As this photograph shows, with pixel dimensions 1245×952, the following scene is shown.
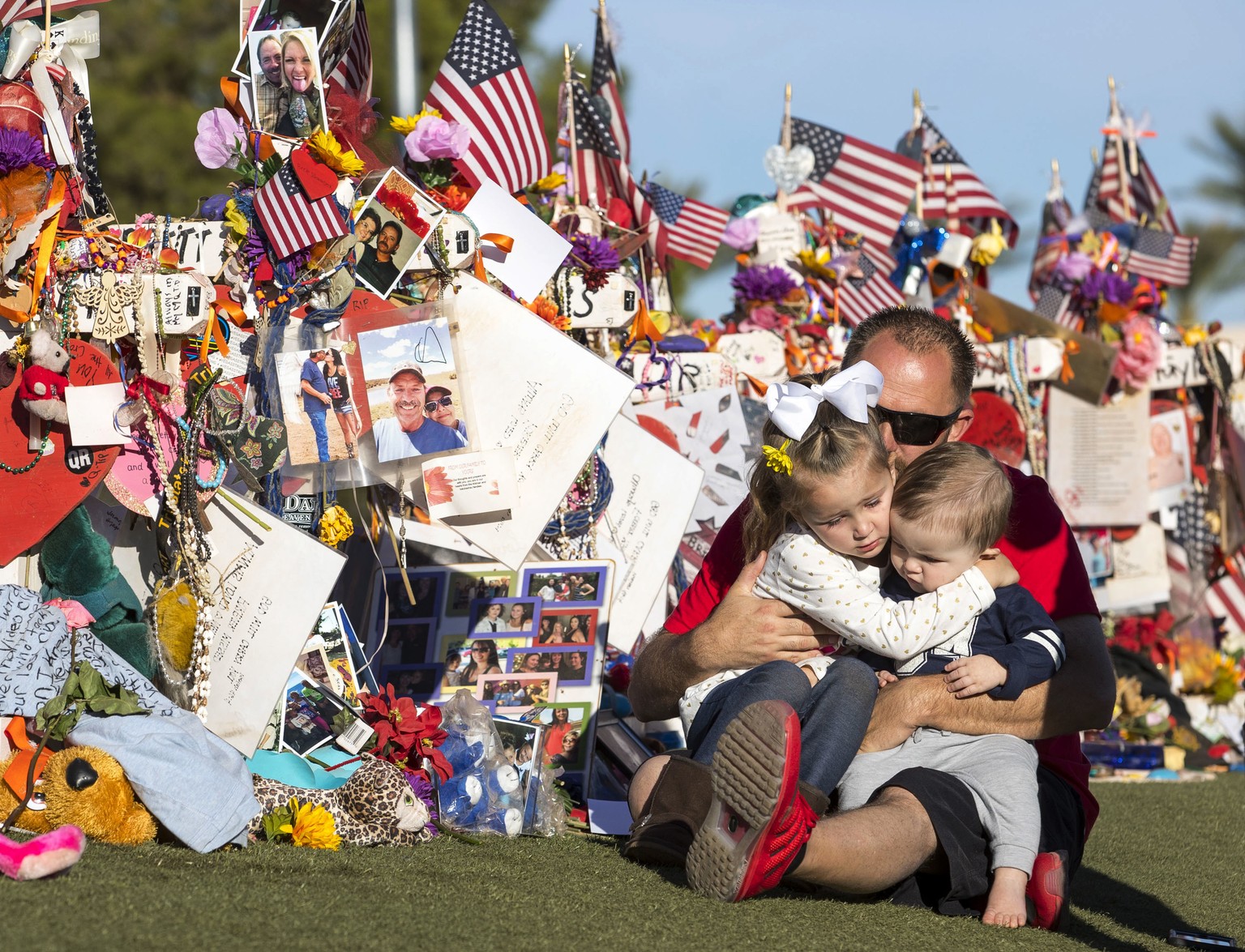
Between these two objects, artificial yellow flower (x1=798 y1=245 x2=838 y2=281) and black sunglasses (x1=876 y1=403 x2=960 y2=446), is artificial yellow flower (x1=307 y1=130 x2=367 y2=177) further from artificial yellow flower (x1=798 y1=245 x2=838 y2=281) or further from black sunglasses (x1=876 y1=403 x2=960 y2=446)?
artificial yellow flower (x1=798 y1=245 x2=838 y2=281)

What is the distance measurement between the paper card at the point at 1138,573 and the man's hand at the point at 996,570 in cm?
432

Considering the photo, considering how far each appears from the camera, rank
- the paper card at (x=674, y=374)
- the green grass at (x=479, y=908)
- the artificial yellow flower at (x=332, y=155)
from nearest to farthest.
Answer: the green grass at (x=479, y=908) < the artificial yellow flower at (x=332, y=155) < the paper card at (x=674, y=374)

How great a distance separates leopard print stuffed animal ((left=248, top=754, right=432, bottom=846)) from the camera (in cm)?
332

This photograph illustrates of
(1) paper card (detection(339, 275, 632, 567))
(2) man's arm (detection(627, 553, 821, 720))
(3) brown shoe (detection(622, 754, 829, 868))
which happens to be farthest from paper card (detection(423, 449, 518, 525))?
(3) brown shoe (detection(622, 754, 829, 868))

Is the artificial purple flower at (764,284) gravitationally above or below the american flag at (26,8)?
below

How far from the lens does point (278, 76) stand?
12.8ft

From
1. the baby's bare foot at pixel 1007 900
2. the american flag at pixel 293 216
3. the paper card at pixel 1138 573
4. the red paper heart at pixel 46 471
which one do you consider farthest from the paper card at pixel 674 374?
the paper card at pixel 1138 573

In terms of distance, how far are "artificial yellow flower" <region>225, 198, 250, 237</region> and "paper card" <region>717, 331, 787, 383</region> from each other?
2700 millimetres

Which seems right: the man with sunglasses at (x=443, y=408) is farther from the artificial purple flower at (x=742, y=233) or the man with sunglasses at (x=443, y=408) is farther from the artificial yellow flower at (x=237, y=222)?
the artificial purple flower at (x=742, y=233)

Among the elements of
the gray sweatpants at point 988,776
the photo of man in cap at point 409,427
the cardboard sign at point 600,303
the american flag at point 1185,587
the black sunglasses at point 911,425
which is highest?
the cardboard sign at point 600,303

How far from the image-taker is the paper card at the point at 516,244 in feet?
13.4

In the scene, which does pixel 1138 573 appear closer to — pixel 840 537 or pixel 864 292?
pixel 864 292

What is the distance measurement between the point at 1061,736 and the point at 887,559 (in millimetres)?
601

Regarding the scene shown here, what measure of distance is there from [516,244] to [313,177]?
0.66 m
